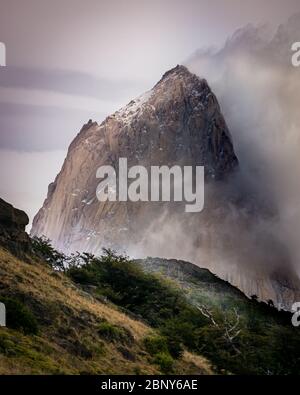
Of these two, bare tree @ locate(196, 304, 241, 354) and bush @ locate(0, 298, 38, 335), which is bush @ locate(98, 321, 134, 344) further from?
bare tree @ locate(196, 304, 241, 354)

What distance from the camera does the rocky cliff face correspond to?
179 feet

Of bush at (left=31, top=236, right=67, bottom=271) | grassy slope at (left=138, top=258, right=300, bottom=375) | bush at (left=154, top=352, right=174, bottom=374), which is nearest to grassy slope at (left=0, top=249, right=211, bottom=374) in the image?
bush at (left=154, top=352, right=174, bottom=374)

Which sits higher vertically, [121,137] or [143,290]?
[121,137]

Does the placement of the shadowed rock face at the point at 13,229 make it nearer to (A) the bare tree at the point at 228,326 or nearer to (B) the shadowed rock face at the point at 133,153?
(B) the shadowed rock face at the point at 133,153

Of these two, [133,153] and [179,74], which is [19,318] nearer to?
[133,153]

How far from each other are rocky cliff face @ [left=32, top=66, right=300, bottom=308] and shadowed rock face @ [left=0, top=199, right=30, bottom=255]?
4855 millimetres

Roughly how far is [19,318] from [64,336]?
2.38 meters

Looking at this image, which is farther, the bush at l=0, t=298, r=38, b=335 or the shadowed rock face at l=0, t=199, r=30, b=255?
the shadowed rock face at l=0, t=199, r=30, b=255

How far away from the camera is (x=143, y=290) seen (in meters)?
54.2

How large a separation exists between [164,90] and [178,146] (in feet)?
11.7

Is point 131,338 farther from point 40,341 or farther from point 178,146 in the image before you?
point 178,146

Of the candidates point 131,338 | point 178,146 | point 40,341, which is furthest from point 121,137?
point 40,341

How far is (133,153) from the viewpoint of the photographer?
55250 millimetres

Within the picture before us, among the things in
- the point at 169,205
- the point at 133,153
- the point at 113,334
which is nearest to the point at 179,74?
the point at 133,153
